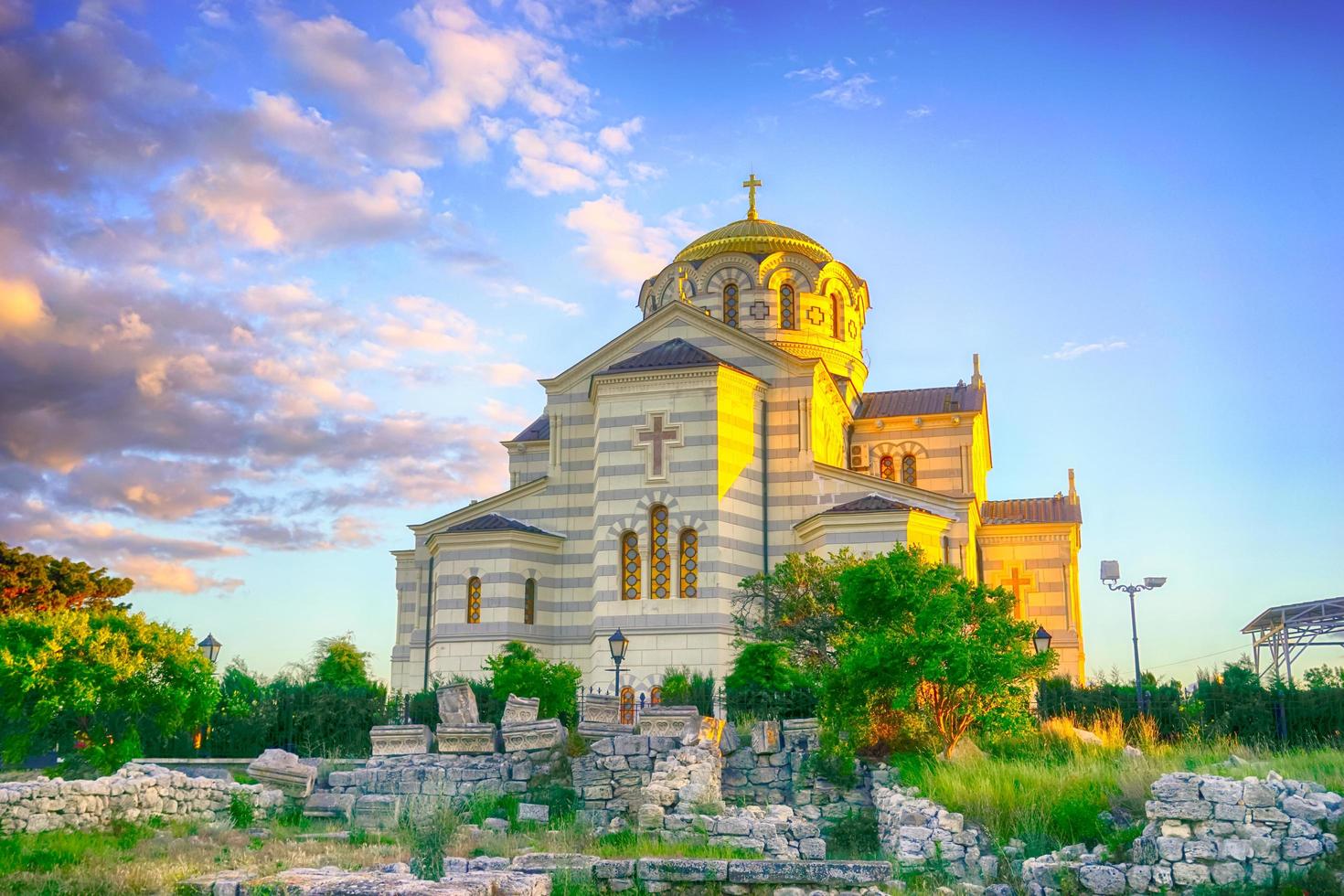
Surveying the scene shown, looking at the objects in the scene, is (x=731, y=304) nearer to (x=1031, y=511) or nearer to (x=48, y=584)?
(x=1031, y=511)

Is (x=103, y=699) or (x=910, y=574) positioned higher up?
(x=910, y=574)

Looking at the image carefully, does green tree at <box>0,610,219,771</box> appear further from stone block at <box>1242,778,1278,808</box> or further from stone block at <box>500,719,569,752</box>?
stone block at <box>1242,778,1278,808</box>

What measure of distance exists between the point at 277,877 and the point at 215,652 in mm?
11253

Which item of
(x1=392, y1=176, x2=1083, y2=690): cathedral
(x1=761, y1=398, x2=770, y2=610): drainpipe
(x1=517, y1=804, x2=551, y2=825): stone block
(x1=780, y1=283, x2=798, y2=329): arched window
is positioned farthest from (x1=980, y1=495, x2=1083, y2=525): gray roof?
(x1=517, y1=804, x2=551, y2=825): stone block

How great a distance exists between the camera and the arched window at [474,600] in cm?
3102

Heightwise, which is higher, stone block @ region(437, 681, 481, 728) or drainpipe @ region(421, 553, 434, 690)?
drainpipe @ region(421, 553, 434, 690)

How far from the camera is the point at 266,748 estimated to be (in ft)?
72.0

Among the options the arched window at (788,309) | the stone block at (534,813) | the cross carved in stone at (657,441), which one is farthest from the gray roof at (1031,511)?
the stone block at (534,813)

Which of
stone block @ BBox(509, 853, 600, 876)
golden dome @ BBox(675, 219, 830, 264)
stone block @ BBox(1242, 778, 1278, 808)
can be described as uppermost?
golden dome @ BBox(675, 219, 830, 264)

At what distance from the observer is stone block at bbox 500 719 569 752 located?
20.1 m

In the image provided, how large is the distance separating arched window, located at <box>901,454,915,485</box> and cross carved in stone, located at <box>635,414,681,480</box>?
11.9 meters

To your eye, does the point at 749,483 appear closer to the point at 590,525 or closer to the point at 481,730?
the point at 590,525

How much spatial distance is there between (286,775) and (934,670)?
10.7m

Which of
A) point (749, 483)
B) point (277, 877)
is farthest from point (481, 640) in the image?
point (277, 877)
